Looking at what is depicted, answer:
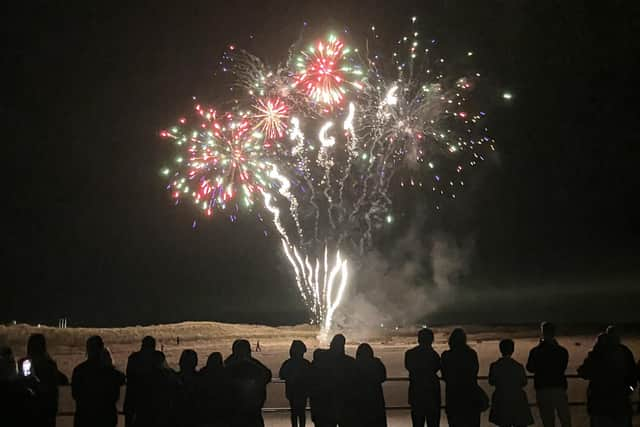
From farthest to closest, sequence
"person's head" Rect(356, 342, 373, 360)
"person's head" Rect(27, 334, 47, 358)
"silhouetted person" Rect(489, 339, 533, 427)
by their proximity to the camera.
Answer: "silhouetted person" Rect(489, 339, 533, 427)
"person's head" Rect(356, 342, 373, 360)
"person's head" Rect(27, 334, 47, 358)

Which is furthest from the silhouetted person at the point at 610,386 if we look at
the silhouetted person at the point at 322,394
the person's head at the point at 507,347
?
the silhouetted person at the point at 322,394

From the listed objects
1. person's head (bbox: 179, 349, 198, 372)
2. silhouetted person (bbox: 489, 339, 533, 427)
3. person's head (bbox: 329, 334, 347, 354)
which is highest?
person's head (bbox: 329, 334, 347, 354)

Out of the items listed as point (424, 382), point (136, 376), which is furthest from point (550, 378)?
point (136, 376)

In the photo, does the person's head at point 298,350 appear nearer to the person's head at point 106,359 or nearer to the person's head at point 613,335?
the person's head at point 106,359

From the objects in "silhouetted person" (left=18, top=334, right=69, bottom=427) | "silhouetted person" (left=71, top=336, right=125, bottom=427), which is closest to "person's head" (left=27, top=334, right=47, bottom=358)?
"silhouetted person" (left=18, top=334, right=69, bottom=427)

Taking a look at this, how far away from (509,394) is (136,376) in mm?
4163

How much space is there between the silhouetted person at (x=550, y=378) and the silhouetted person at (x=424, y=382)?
46.6 inches

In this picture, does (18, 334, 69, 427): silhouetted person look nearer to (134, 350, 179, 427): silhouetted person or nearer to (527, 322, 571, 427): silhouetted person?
(134, 350, 179, 427): silhouetted person

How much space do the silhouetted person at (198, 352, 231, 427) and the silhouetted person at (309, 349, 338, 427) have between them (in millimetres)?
1294

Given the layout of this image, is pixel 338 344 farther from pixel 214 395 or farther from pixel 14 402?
pixel 14 402

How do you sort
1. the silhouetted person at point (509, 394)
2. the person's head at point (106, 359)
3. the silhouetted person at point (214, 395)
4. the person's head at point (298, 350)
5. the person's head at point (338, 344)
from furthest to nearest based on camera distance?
the person's head at point (298, 350) → the silhouetted person at point (509, 394) → the person's head at point (338, 344) → the person's head at point (106, 359) → the silhouetted person at point (214, 395)

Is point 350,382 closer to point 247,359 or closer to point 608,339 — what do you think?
point 247,359

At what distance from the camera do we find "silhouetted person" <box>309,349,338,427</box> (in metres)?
7.97

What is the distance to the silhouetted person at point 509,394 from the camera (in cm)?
815
